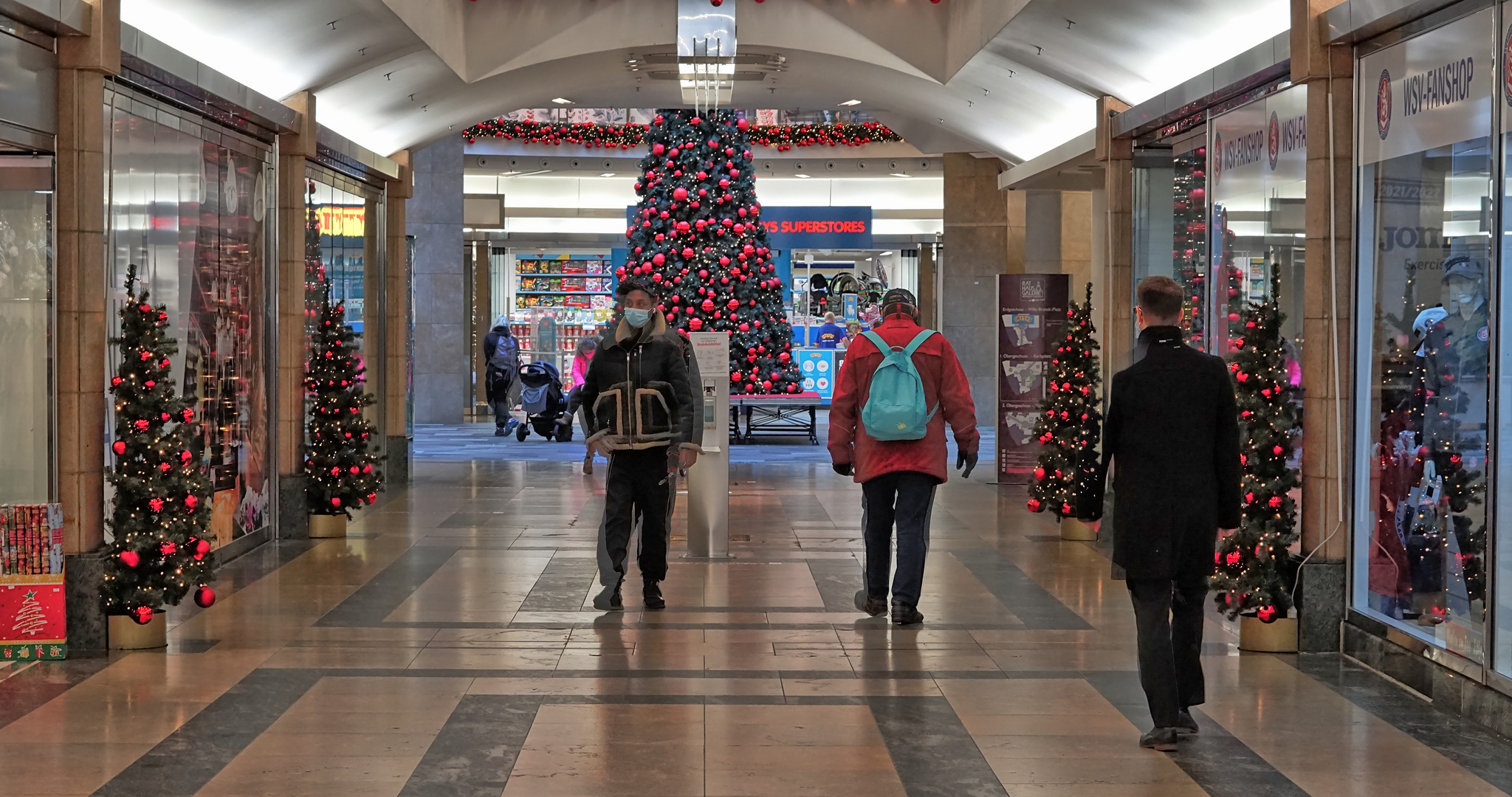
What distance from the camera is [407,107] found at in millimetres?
12820

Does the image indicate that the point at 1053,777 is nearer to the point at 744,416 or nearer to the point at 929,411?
the point at 929,411

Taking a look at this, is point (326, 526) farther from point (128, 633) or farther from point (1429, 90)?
point (1429, 90)

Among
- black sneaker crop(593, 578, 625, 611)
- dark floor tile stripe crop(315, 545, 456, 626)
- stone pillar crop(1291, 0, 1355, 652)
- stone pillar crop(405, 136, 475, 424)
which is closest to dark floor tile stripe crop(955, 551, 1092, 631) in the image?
stone pillar crop(1291, 0, 1355, 652)

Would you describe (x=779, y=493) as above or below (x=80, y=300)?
below

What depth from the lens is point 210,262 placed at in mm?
8992

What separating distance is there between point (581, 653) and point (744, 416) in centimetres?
1427

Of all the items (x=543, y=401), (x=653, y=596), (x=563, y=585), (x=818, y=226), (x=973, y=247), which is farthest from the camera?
(x=818, y=226)

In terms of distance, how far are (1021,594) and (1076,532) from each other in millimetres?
2318

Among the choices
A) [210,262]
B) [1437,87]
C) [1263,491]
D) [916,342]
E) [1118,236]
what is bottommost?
[1263,491]

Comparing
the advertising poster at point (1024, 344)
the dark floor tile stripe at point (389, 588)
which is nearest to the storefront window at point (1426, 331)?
the dark floor tile stripe at point (389, 588)

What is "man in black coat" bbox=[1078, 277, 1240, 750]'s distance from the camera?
4.87 m

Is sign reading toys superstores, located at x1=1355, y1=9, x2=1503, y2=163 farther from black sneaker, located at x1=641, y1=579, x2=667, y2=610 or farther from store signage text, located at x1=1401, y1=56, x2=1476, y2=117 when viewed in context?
black sneaker, located at x1=641, y1=579, x2=667, y2=610

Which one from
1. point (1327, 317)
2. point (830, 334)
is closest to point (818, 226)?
point (830, 334)

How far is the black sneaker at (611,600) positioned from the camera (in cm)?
755
